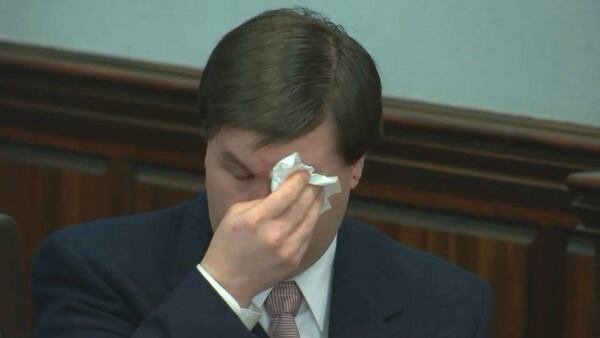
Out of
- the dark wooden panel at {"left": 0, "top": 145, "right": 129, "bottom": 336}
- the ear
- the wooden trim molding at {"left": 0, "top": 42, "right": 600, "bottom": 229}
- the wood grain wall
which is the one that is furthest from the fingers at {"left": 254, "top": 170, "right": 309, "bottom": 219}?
the dark wooden panel at {"left": 0, "top": 145, "right": 129, "bottom": 336}

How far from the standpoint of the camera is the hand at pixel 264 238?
6.31ft

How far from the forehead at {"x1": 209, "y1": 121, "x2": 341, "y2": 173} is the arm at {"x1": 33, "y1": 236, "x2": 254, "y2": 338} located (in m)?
0.17

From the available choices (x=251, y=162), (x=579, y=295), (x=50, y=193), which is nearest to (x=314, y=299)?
(x=251, y=162)

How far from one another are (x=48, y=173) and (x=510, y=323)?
1.31 m

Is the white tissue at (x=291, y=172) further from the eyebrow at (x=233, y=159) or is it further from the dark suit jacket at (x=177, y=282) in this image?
the dark suit jacket at (x=177, y=282)

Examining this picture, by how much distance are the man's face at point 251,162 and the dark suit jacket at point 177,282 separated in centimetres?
12

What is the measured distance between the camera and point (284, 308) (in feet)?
7.04

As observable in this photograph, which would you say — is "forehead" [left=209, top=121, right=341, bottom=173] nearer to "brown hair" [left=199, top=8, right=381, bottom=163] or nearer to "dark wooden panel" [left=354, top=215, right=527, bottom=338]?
"brown hair" [left=199, top=8, right=381, bottom=163]

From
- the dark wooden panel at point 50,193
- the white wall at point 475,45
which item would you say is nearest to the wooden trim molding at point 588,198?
the white wall at point 475,45

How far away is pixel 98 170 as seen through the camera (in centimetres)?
376

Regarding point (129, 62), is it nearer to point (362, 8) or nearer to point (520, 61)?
point (362, 8)

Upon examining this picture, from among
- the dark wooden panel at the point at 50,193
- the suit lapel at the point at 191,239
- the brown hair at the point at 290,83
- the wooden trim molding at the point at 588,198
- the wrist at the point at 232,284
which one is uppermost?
the brown hair at the point at 290,83

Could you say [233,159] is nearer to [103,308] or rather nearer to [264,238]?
[264,238]

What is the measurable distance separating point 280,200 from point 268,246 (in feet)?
0.23
